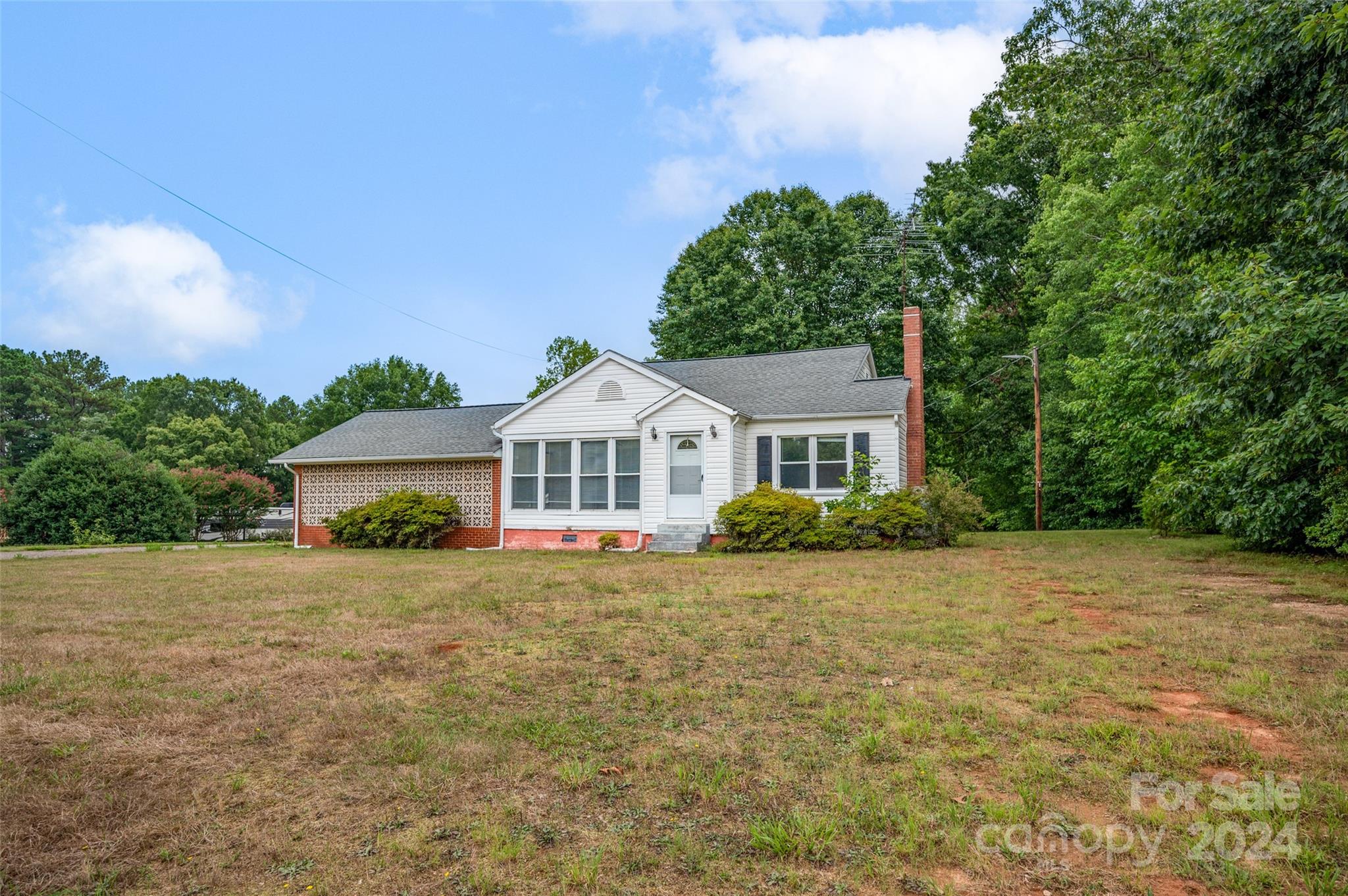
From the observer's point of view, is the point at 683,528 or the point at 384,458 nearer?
the point at 683,528

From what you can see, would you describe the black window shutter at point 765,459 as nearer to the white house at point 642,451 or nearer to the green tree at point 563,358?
the white house at point 642,451

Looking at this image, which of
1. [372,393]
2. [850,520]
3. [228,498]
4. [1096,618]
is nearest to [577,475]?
[850,520]

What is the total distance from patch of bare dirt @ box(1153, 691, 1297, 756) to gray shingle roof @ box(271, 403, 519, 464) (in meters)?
16.5

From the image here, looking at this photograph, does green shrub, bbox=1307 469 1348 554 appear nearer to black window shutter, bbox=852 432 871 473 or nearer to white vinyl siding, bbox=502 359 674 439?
black window shutter, bbox=852 432 871 473

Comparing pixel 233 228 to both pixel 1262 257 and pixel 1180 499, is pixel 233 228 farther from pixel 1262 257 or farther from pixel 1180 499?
pixel 1180 499

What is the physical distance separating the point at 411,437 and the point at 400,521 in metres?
3.07

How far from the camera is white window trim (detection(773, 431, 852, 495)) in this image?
16.5 m

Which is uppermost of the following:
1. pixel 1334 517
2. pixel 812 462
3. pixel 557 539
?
pixel 812 462

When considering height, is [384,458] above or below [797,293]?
below

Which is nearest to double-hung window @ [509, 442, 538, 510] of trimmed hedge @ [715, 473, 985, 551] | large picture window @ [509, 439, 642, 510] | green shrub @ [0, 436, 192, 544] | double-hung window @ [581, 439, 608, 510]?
large picture window @ [509, 439, 642, 510]

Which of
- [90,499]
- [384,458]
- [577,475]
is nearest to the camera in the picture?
[577,475]

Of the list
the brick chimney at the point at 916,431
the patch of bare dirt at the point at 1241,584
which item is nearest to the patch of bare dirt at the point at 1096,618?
the patch of bare dirt at the point at 1241,584

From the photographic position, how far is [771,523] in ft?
50.6

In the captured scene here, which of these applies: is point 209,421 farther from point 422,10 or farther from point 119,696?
point 119,696
